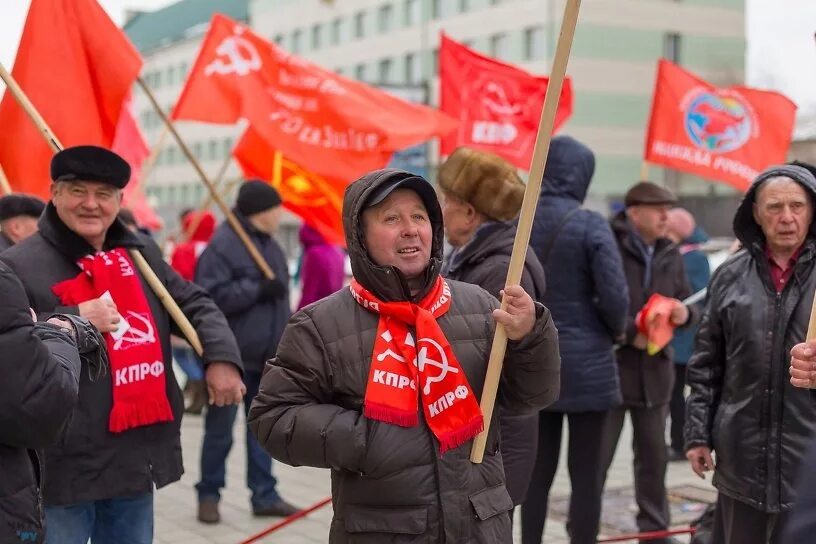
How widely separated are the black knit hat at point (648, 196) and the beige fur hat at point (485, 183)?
2436mm

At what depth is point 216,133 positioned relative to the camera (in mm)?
65875

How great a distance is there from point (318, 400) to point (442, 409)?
35 centimetres

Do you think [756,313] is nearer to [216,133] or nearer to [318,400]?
[318,400]

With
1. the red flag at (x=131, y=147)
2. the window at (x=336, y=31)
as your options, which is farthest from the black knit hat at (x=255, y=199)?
the window at (x=336, y=31)

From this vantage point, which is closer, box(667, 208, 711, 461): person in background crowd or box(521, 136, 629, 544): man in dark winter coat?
box(521, 136, 629, 544): man in dark winter coat

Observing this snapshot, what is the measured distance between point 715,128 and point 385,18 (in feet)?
155

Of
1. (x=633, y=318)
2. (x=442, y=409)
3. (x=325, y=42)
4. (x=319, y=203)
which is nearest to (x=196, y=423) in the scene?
(x=319, y=203)

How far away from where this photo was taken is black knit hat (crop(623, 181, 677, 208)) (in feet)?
21.7

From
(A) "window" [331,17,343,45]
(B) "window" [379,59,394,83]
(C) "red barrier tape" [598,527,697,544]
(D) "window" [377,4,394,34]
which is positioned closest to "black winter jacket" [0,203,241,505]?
(C) "red barrier tape" [598,527,697,544]

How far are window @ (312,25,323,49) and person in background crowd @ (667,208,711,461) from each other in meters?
51.3

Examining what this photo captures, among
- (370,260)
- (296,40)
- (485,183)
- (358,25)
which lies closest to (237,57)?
(485,183)

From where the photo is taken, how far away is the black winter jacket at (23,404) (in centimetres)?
267

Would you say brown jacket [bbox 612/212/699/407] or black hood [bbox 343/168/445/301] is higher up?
black hood [bbox 343/168/445/301]

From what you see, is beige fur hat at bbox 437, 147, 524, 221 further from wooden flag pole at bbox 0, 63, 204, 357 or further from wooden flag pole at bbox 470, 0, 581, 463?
wooden flag pole at bbox 470, 0, 581, 463
